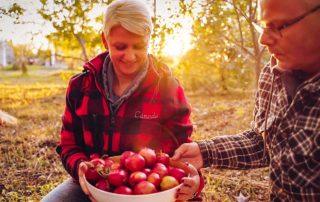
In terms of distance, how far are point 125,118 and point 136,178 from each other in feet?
2.15

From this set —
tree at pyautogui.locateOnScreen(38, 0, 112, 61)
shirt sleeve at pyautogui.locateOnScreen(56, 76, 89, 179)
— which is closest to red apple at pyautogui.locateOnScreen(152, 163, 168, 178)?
shirt sleeve at pyautogui.locateOnScreen(56, 76, 89, 179)

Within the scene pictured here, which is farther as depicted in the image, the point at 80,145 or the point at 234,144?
the point at 80,145

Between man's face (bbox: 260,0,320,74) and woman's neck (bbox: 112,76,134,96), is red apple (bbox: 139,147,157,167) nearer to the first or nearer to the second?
woman's neck (bbox: 112,76,134,96)

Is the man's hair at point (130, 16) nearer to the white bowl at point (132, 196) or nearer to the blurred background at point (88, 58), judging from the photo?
the white bowl at point (132, 196)

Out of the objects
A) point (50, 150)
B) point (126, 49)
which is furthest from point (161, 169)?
point (50, 150)

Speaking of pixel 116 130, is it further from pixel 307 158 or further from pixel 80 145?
pixel 307 158

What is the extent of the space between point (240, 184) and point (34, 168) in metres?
2.22

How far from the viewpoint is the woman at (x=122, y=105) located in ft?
7.83

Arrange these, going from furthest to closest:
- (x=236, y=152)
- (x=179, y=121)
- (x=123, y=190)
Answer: (x=179, y=121) < (x=236, y=152) < (x=123, y=190)

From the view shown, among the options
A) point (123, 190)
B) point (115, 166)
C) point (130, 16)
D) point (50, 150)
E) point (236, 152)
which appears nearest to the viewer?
point (123, 190)

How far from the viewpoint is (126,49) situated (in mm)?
2396

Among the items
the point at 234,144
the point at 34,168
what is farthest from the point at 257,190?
the point at 34,168

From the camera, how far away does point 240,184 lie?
374cm

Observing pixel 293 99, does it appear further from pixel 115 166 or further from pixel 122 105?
pixel 122 105
